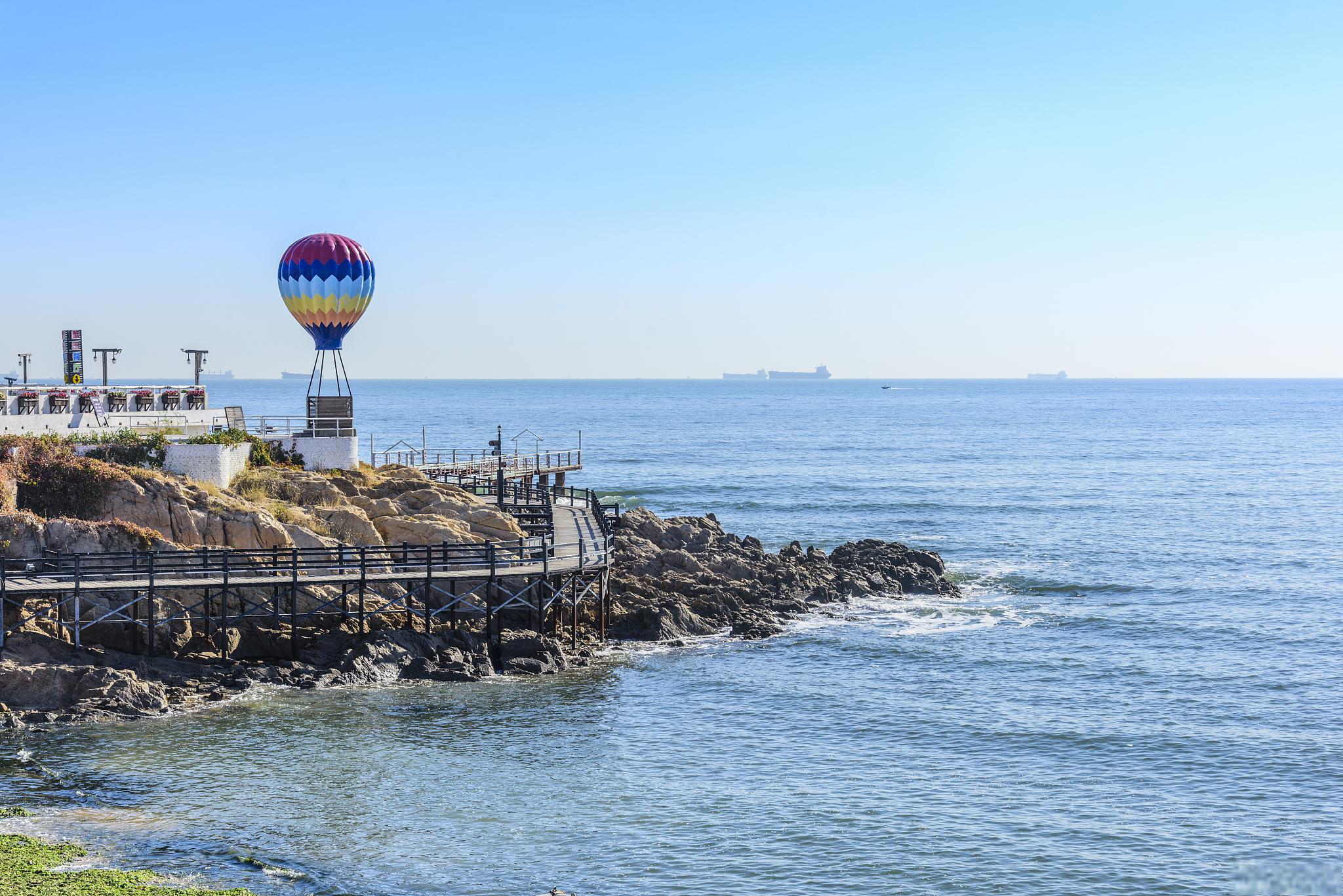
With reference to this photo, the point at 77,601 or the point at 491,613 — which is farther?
the point at 491,613

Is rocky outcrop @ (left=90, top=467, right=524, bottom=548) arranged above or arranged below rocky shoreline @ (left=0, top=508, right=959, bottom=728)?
above

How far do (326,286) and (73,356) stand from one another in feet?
36.1

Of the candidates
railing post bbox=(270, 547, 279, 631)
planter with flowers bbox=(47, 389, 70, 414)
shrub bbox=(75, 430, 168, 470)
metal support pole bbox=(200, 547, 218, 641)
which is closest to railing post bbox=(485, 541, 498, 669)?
railing post bbox=(270, 547, 279, 631)

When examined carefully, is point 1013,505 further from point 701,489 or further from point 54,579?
point 54,579

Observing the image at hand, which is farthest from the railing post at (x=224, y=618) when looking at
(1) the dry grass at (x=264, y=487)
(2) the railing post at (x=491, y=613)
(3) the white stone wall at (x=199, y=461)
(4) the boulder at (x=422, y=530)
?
(3) the white stone wall at (x=199, y=461)

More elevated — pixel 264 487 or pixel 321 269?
pixel 321 269

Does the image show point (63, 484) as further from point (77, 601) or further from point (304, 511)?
point (77, 601)

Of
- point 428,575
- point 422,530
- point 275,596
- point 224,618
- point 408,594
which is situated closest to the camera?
point 224,618

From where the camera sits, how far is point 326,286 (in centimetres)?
5109

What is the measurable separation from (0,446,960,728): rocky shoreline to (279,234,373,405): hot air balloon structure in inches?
258

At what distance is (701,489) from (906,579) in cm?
4119

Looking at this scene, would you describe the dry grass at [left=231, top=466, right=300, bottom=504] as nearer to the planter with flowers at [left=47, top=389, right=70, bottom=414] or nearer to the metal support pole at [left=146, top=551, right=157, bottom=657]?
the planter with flowers at [left=47, top=389, right=70, bottom=414]

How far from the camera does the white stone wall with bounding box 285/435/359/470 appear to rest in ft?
160

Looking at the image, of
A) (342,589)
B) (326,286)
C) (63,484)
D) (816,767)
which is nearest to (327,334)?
(326,286)
